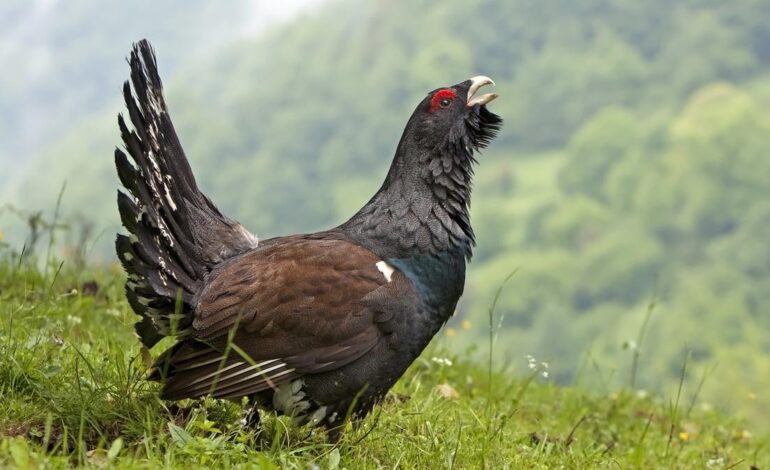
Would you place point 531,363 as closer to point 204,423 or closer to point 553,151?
point 204,423

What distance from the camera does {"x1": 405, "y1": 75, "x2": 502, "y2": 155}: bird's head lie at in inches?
186

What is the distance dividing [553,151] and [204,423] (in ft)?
492

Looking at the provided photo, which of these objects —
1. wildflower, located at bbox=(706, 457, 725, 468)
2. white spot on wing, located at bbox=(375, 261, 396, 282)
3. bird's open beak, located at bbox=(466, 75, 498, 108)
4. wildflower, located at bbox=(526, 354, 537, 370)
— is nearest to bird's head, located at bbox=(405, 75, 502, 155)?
bird's open beak, located at bbox=(466, 75, 498, 108)

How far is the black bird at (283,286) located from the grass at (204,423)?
0.66 feet

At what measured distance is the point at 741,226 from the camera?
117375 mm

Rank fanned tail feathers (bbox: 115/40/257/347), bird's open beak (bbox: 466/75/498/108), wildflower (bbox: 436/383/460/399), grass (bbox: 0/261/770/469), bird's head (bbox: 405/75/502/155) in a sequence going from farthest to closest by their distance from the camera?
wildflower (bbox: 436/383/460/399) < bird's open beak (bbox: 466/75/498/108) < bird's head (bbox: 405/75/502/155) < fanned tail feathers (bbox: 115/40/257/347) < grass (bbox: 0/261/770/469)

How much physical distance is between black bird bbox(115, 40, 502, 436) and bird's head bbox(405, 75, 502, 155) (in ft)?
0.75

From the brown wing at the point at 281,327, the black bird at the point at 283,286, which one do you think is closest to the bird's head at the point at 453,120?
the black bird at the point at 283,286

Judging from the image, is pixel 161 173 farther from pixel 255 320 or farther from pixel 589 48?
pixel 589 48

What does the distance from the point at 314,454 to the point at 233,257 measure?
1.05 m

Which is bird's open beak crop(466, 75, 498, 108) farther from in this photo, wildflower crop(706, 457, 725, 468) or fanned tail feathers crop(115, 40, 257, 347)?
wildflower crop(706, 457, 725, 468)

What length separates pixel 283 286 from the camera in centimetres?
416

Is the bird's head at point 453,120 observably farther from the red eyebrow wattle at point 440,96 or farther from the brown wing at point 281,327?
the brown wing at point 281,327

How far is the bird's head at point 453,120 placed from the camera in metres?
4.73
